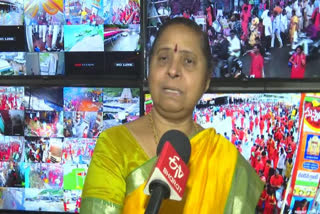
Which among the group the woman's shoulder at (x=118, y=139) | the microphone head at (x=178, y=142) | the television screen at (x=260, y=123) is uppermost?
the microphone head at (x=178, y=142)

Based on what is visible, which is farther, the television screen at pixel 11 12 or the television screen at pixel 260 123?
the television screen at pixel 11 12

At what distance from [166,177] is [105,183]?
0.89ft

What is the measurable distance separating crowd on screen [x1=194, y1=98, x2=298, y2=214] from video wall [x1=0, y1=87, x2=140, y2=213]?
0.48m

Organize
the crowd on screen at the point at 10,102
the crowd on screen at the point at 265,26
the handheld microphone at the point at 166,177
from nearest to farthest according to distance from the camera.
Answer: the handheld microphone at the point at 166,177 → the crowd on screen at the point at 265,26 → the crowd on screen at the point at 10,102

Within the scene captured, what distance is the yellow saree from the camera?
0.94 m

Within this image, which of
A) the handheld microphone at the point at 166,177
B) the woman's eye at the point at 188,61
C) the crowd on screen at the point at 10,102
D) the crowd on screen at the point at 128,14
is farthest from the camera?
the crowd on screen at the point at 10,102

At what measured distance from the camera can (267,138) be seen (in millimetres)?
1879

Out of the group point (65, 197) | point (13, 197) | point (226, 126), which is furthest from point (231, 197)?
point (13, 197)

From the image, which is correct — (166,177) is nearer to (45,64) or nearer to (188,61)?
(188,61)

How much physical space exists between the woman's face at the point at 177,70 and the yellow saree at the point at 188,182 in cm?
13

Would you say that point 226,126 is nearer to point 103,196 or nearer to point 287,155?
point 287,155

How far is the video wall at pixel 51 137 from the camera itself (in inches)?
77.4

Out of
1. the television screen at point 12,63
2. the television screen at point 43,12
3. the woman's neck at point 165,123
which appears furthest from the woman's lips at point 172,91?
the television screen at point 12,63

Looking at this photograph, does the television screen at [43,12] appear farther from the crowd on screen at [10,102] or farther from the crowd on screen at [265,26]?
the crowd on screen at [265,26]
